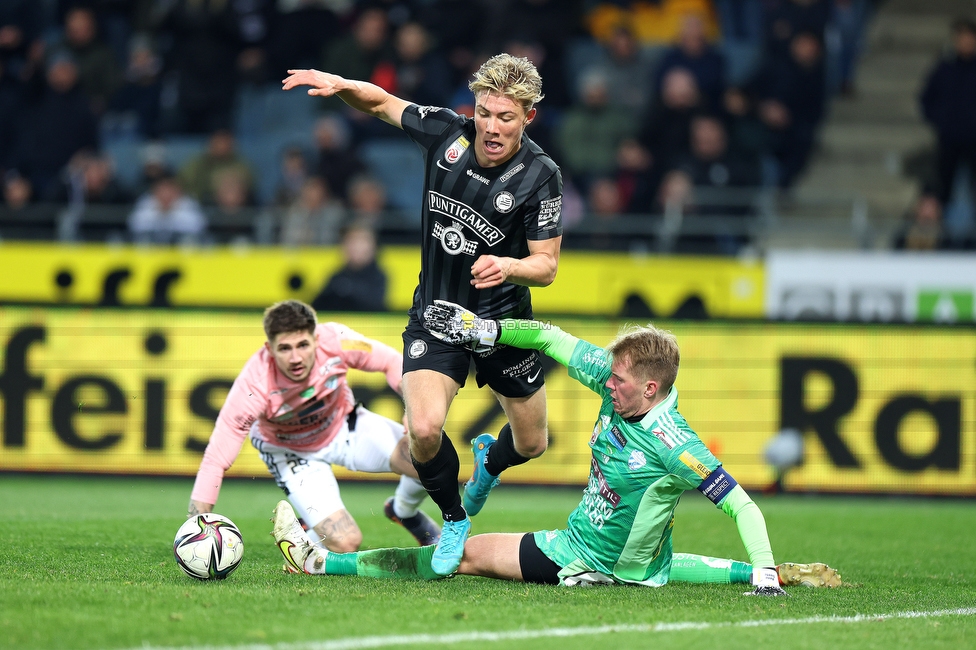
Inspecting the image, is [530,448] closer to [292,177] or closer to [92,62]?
[292,177]

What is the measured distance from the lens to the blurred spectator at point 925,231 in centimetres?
1325

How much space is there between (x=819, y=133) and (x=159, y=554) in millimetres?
11995

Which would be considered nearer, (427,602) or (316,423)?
(427,602)

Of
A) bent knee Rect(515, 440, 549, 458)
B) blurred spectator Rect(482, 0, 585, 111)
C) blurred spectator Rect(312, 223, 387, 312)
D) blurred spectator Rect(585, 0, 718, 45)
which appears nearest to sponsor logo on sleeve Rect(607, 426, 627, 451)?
bent knee Rect(515, 440, 549, 458)

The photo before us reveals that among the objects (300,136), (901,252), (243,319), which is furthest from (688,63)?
(243,319)

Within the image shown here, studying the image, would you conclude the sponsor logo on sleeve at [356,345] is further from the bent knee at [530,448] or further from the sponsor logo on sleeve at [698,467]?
the sponsor logo on sleeve at [698,467]

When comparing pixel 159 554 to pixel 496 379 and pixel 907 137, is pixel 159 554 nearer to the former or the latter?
pixel 496 379

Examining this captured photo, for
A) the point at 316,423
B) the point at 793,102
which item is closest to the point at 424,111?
the point at 316,423

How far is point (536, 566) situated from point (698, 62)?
10595 mm

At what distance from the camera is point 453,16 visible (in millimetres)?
16328

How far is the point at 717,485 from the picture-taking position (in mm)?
5781

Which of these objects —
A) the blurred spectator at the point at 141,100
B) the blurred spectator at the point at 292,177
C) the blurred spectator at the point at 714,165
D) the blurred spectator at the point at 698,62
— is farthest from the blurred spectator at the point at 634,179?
the blurred spectator at the point at 141,100

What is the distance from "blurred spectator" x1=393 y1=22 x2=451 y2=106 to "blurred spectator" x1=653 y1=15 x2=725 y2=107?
2636 millimetres

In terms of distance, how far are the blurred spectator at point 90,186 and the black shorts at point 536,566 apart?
9.76 metres
